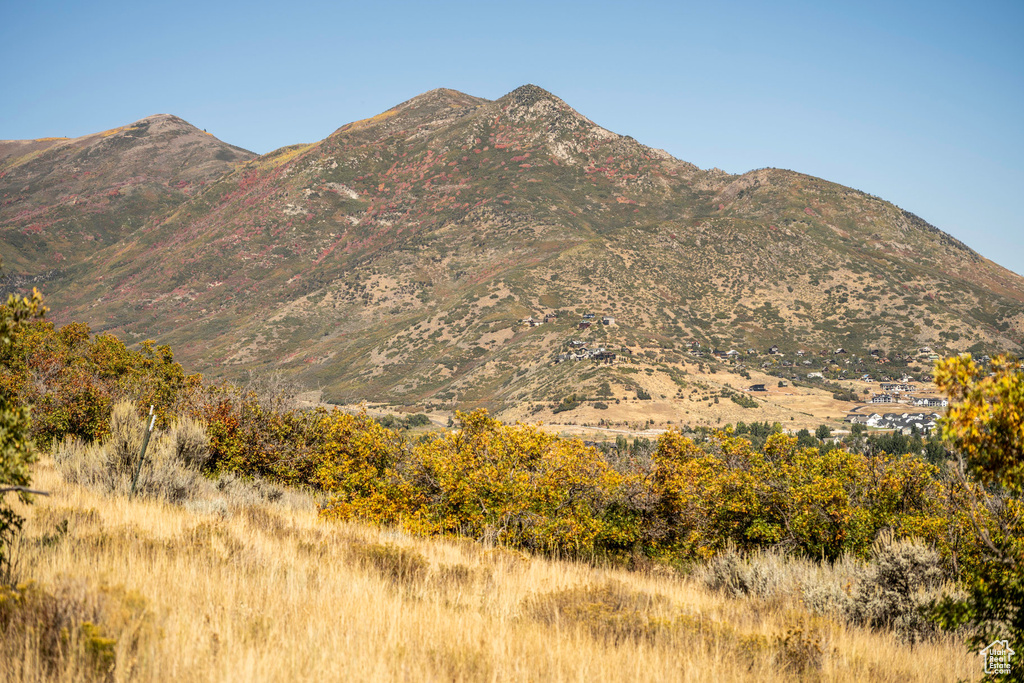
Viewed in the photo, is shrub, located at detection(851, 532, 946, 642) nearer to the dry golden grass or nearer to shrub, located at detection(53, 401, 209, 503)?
the dry golden grass

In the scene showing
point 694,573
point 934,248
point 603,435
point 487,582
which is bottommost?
point 603,435

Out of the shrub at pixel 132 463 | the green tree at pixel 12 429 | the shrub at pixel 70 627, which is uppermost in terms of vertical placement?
the green tree at pixel 12 429

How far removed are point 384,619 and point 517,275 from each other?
389 feet

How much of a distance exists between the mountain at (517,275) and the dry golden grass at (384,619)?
71.7 meters

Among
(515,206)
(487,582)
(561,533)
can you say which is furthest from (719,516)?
(515,206)

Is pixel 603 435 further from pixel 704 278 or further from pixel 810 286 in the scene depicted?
pixel 810 286

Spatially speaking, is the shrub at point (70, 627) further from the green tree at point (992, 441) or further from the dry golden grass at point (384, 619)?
the green tree at point (992, 441)

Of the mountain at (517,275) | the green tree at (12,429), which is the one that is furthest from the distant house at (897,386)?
the green tree at (12,429)

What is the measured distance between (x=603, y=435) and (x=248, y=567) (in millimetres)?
55765

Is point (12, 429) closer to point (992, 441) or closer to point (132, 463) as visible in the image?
point (992, 441)

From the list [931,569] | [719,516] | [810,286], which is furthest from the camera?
[810,286]

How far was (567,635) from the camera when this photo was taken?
4953 millimetres

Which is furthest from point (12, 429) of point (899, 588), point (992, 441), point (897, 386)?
point (897, 386)

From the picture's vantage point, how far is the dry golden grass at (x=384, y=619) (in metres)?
3.77
